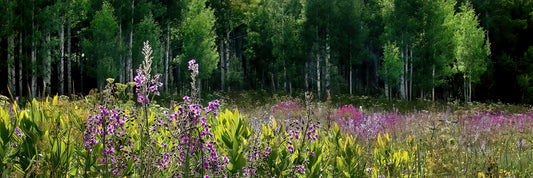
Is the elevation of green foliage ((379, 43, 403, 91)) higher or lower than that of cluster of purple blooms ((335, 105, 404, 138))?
higher

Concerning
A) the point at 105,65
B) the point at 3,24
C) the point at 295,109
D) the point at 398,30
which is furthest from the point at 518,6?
the point at 3,24

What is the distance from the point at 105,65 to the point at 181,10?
7490mm

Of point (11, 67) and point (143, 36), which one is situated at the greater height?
point (143, 36)

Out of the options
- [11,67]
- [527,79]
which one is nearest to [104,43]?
[11,67]

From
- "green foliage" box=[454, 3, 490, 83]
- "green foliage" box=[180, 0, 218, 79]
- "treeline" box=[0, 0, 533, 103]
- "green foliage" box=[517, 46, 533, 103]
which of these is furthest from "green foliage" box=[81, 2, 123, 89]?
"green foliage" box=[517, 46, 533, 103]

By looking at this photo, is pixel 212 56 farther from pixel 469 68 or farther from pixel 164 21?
pixel 469 68

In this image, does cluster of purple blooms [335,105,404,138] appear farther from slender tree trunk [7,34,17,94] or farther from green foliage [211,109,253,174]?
slender tree trunk [7,34,17,94]

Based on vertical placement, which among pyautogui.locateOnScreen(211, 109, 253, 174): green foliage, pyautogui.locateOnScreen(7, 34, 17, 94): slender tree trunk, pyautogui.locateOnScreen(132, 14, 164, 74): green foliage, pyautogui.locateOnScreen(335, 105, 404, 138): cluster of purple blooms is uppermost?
pyautogui.locateOnScreen(132, 14, 164, 74): green foliage

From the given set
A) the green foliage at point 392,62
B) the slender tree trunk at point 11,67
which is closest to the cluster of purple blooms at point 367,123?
the green foliage at point 392,62

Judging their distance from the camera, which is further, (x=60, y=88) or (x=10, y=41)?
(x=60, y=88)

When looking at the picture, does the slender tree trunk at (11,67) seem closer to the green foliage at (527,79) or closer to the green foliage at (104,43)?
the green foliage at (104,43)

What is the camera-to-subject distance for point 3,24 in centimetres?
1853

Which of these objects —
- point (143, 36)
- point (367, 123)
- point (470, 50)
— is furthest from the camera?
point (143, 36)

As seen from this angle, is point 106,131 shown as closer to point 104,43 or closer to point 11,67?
point 11,67
